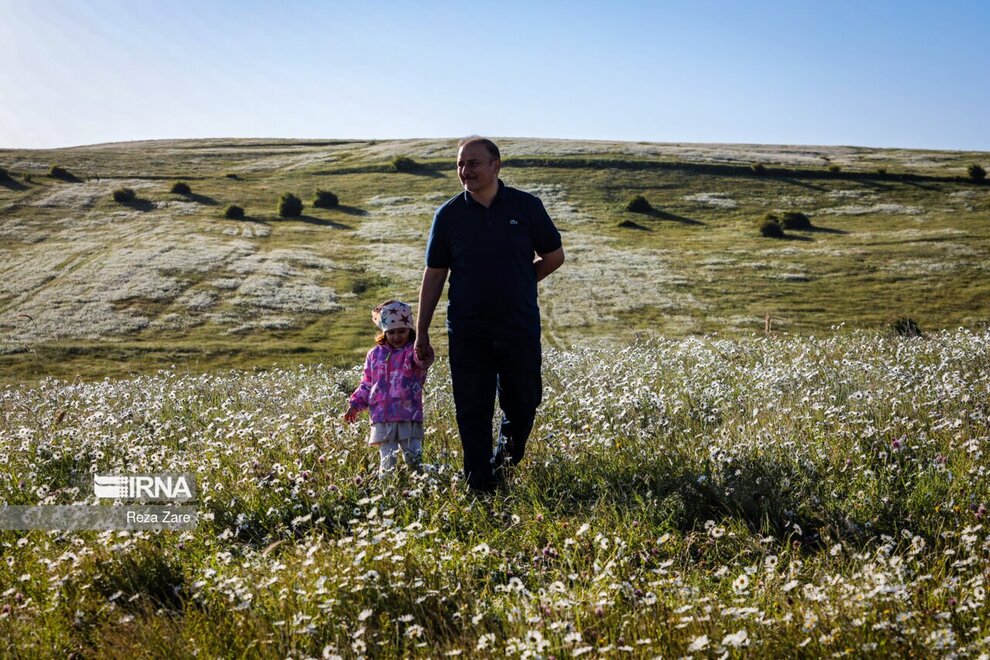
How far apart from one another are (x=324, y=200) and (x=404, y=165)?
504 inches

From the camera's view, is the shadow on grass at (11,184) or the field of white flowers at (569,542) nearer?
the field of white flowers at (569,542)

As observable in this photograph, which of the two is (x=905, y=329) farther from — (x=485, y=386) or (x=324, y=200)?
(x=324, y=200)

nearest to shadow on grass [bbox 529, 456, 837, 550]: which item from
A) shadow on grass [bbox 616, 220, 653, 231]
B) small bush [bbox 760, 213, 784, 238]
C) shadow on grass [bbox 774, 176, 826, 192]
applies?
small bush [bbox 760, 213, 784, 238]

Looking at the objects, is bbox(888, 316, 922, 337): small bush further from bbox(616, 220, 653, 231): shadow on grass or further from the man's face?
bbox(616, 220, 653, 231): shadow on grass

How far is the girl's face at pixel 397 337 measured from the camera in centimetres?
639

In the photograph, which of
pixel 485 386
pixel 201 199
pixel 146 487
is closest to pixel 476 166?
pixel 485 386

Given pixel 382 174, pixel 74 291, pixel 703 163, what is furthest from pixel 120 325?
pixel 703 163

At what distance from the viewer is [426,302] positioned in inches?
233

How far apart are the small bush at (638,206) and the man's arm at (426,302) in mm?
43933

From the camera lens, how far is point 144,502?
19.0ft

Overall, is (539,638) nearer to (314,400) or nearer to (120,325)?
(314,400)

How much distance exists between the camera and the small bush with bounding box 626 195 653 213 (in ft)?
158

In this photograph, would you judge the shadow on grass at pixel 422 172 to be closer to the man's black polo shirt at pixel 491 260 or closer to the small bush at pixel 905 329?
the small bush at pixel 905 329

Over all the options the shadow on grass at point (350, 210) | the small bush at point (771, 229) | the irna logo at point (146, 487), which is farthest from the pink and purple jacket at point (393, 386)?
the shadow on grass at point (350, 210)
